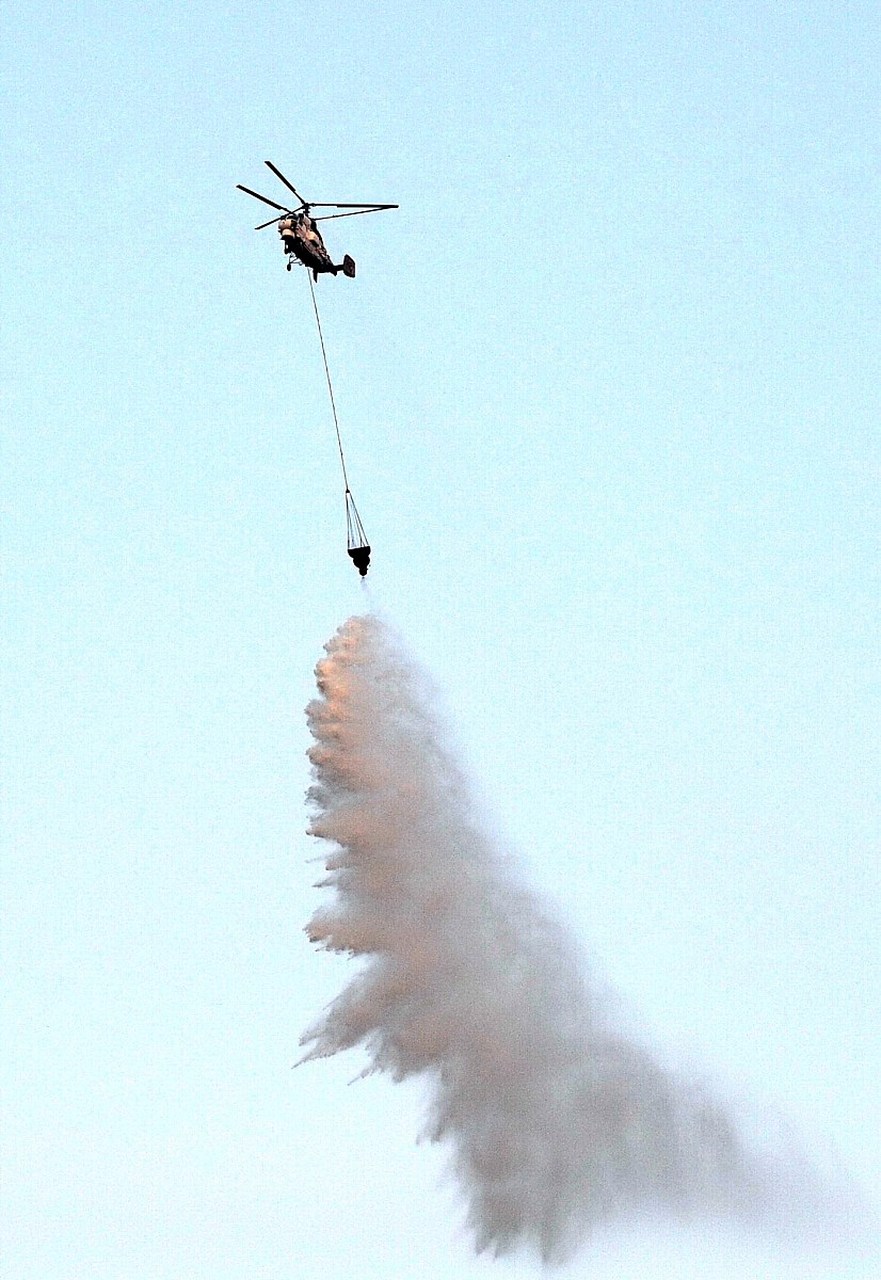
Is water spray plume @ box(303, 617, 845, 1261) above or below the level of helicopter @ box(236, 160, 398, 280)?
below

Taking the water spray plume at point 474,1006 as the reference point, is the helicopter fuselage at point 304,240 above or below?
above

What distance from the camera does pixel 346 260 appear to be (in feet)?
232

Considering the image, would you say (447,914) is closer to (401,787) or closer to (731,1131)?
(401,787)

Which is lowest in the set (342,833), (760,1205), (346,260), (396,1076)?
(760,1205)

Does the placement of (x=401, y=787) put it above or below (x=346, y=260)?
below

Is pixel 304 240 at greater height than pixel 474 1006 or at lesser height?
greater

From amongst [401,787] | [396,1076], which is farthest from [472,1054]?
[401,787]

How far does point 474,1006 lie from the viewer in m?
68.1

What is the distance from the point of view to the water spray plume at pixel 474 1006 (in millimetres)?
67312

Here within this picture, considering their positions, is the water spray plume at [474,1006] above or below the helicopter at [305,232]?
below

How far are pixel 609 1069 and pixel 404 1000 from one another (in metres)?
6.27

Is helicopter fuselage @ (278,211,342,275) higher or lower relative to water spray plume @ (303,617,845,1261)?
higher

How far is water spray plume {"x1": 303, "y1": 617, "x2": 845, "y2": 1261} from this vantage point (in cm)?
6731

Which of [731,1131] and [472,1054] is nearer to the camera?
[472,1054]
